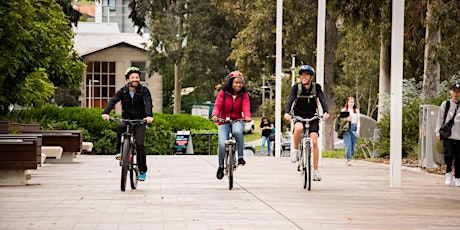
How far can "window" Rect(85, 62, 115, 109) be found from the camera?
107938 millimetres

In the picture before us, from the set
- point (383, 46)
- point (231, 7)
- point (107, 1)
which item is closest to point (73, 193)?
point (383, 46)

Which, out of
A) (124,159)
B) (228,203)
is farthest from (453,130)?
(228,203)

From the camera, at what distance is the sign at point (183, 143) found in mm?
47269

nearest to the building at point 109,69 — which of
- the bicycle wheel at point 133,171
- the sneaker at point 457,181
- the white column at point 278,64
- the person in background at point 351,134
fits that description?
the white column at point 278,64

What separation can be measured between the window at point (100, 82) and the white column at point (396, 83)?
88.4 m

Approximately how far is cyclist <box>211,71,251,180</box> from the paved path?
0.64 metres

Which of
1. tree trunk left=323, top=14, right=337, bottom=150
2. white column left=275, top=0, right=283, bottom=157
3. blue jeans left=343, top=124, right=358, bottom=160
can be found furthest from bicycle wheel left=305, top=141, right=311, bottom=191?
tree trunk left=323, top=14, right=337, bottom=150

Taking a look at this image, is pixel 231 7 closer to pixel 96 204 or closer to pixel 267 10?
pixel 267 10

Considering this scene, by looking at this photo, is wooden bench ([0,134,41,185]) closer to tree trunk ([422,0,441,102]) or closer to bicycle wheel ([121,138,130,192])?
bicycle wheel ([121,138,130,192])

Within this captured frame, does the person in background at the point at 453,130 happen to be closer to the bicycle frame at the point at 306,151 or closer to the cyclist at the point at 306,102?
the cyclist at the point at 306,102

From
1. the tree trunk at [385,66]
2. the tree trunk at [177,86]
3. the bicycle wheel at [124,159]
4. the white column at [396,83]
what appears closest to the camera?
the bicycle wheel at [124,159]

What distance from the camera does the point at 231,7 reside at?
213 ft

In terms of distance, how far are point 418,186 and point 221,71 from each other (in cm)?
6417

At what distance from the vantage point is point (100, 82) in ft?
358
